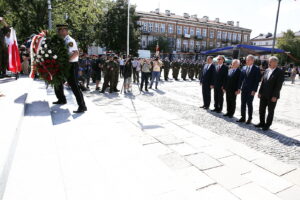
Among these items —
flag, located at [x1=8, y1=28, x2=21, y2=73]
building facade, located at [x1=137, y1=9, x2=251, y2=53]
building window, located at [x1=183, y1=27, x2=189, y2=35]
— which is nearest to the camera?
flag, located at [x1=8, y1=28, x2=21, y2=73]

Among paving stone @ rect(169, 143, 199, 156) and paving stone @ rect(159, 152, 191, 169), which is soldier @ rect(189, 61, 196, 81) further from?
paving stone @ rect(159, 152, 191, 169)

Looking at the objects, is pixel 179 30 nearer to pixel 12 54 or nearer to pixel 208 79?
pixel 208 79

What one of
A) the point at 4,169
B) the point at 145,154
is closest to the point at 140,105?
the point at 145,154

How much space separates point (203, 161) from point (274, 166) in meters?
1.13

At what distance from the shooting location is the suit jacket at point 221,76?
23.0 feet

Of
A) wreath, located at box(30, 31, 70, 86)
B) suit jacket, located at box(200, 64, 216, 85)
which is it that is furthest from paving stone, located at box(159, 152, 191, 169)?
suit jacket, located at box(200, 64, 216, 85)

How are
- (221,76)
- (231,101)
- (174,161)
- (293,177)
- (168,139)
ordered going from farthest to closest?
(221,76) → (231,101) → (168,139) → (174,161) → (293,177)

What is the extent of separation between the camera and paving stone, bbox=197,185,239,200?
255 centimetres

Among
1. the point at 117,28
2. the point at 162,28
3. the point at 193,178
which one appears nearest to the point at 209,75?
the point at 193,178

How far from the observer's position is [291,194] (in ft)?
8.98

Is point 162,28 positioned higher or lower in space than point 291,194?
higher

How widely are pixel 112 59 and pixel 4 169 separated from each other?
28.4 feet

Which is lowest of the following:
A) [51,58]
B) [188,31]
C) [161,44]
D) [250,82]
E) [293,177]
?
[293,177]

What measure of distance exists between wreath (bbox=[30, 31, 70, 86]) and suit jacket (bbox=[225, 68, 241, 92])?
454 cm
